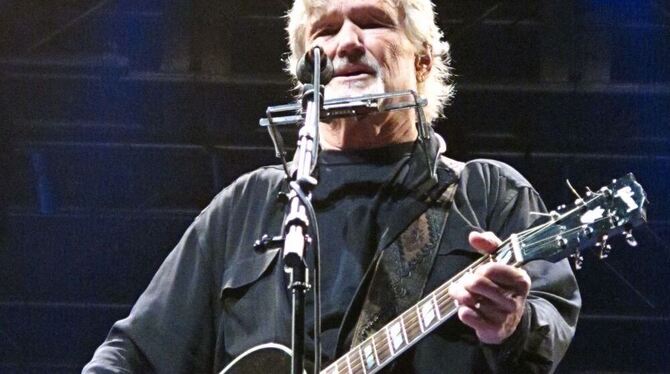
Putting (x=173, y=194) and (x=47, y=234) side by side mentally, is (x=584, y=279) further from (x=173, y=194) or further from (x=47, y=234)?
(x=47, y=234)

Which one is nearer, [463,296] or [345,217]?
[463,296]

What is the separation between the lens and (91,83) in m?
6.68

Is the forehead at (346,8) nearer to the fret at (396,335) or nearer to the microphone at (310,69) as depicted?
the microphone at (310,69)

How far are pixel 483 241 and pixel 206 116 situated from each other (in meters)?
4.78

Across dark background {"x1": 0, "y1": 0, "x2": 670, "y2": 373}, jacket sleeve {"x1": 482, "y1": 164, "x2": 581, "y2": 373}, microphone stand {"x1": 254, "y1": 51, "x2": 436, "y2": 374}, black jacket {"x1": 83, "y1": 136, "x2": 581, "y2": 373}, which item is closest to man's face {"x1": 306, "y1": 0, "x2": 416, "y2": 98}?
microphone stand {"x1": 254, "y1": 51, "x2": 436, "y2": 374}

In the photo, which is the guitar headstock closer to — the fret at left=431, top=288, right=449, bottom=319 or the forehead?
the fret at left=431, top=288, right=449, bottom=319

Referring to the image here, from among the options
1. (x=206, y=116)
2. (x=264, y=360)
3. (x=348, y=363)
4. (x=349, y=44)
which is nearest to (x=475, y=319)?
(x=348, y=363)

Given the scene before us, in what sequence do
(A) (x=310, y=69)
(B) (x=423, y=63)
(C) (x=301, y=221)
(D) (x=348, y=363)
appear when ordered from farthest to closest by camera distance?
1. (B) (x=423, y=63)
2. (D) (x=348, y=363)
3. (A) (x=310, y=69)
4. (C) (x=301, y=221)

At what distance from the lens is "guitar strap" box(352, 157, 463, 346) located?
258 centimetres

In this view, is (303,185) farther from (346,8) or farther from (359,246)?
(346,8)

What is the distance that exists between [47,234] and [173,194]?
3.40 feet

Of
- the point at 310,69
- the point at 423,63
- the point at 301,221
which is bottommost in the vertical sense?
the point at 423,63

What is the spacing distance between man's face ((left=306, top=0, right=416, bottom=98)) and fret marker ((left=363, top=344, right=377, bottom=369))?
2.07ft

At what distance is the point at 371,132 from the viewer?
2883mm
